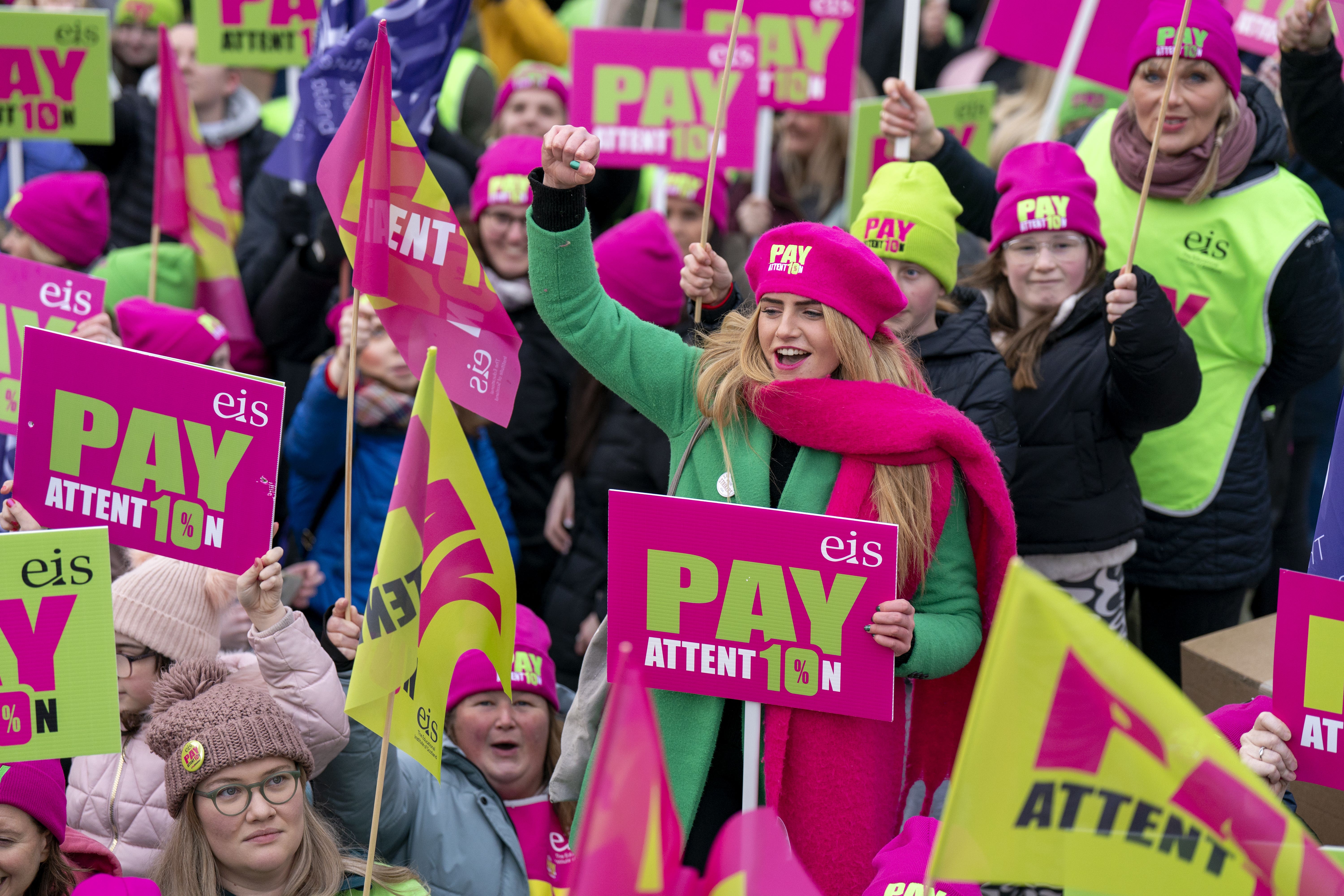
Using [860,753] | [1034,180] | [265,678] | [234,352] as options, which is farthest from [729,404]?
[234,352]

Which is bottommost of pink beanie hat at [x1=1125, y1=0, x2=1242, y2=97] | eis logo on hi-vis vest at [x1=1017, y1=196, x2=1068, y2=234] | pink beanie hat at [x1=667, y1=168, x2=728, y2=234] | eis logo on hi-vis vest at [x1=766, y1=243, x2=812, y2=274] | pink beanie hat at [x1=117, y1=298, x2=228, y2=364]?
pink beanie hat at [x1=117, y1=298, x2=228, y2=364]

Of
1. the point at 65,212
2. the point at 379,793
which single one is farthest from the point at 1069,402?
the point at 65,212

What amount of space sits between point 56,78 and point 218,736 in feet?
10.9

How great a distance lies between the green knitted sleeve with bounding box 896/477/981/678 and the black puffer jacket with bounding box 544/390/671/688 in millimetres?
1535

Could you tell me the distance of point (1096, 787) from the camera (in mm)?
2059

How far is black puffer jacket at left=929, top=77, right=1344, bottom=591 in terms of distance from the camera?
407cm

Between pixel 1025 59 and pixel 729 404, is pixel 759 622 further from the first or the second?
pixel 1025 59

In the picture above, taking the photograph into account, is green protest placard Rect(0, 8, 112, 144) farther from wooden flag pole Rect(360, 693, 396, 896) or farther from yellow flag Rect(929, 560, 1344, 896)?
yellow flag Rect(929, 560, 1344, 896)

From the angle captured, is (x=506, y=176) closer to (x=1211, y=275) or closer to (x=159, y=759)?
(x=1211, y=275)

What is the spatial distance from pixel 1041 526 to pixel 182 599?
2.09 meters

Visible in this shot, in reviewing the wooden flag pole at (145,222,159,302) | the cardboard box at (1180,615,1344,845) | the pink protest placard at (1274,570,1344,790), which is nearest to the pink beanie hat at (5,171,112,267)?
the wooden flag pole at (145,222,159,302)

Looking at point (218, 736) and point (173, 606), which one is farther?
point (173, 606)

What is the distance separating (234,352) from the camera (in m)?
5.26

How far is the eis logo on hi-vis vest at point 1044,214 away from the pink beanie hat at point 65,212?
312 cm
